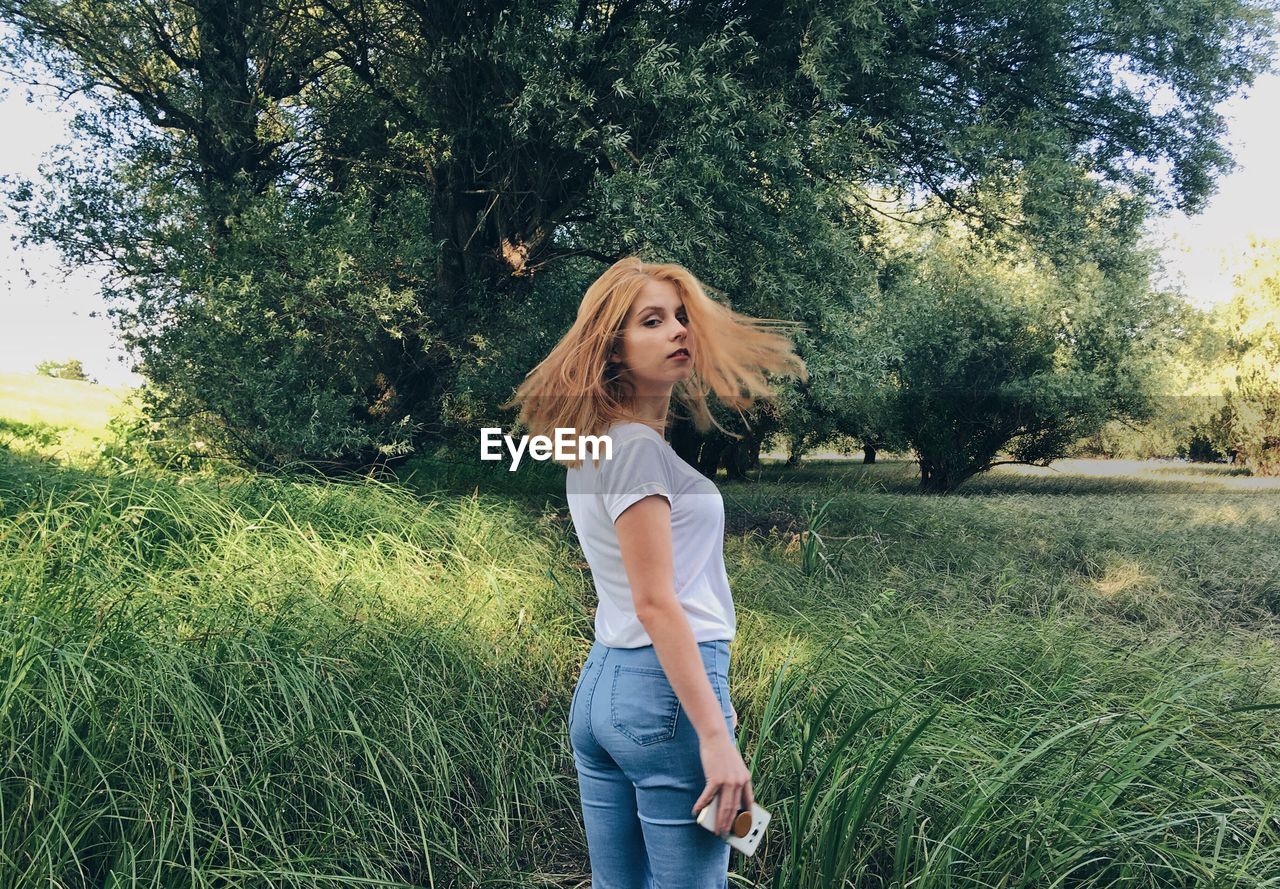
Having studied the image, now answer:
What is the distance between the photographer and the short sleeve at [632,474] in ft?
4.75

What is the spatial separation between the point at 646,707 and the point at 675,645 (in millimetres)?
141

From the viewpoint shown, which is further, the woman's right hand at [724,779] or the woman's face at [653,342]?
the woman's face at [653,342]

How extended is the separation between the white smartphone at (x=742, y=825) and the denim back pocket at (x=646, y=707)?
0.41 ft

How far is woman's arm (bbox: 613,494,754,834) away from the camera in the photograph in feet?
4.60

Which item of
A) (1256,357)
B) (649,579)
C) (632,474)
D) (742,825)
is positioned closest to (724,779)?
(742,825)

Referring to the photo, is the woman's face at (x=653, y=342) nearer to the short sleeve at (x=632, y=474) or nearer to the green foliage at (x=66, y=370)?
the short sleeve at (x=632, y=474)

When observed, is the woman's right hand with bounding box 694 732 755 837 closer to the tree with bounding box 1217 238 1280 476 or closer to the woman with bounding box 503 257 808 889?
the woman with bounding box 503 257 808 889

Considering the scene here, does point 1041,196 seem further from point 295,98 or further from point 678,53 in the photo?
point 295,98

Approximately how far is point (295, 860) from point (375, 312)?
5354mm

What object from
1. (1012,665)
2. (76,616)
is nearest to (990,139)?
(1012,665)

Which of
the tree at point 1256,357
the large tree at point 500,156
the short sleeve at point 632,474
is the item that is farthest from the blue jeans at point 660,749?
the tree at point 1256,357

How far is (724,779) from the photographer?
1.41 metres

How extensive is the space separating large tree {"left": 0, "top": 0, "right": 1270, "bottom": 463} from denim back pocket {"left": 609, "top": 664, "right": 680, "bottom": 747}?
4909 mm

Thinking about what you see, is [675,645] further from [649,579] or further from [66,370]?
[66,370]
